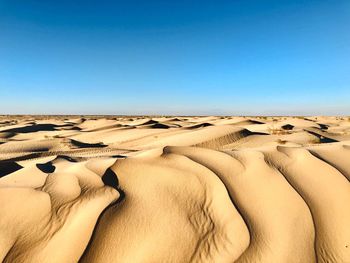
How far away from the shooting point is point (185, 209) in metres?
2.31

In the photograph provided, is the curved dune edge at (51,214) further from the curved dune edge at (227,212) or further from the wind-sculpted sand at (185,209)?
the curved dune edge at (227,212)

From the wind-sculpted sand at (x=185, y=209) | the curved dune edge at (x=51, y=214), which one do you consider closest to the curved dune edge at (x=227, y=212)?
the wind-sculpted sand at (x=185, y=209)

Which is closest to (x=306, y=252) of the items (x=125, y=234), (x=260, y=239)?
(x=260, y=239)

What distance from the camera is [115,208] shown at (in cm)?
229

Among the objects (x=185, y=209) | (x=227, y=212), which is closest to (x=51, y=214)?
(x=185, y=209)

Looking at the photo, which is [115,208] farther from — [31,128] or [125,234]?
[31,128]

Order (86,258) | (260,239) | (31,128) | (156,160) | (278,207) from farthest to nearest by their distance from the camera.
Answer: (31,128) → (156,160) → (278,207) → (260,239) → (86,258)

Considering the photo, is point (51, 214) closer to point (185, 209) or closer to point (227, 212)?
point (185, 209)

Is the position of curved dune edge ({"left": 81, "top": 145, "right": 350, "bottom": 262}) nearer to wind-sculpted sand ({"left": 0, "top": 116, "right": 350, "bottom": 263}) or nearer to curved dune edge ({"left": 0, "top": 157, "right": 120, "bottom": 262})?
wind-sculpted sand ({"left": 0, "top": 116, "right": 350, "bottom": 263})

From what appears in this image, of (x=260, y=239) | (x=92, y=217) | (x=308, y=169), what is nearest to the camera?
(x=260, y=239)

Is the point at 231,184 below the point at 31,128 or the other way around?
the other way around

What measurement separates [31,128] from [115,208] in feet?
42.6

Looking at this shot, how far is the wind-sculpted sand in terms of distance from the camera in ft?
6.24

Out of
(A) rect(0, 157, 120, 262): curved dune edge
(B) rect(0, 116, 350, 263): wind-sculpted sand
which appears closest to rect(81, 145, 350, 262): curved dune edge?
(B) rect(0, 116, 350, 263): wind-sculpted sand
